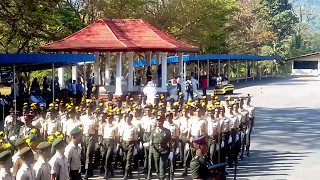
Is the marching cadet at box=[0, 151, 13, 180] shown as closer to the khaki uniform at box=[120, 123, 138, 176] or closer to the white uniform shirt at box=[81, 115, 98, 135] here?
the khaki uniform at box=[120, 123, 138, 176]

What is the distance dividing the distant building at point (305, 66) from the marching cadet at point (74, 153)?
63.4 meters

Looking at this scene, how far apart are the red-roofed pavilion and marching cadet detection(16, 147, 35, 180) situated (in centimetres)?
1693

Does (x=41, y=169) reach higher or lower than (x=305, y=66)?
lower

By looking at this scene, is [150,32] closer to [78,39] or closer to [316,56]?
[78,39]

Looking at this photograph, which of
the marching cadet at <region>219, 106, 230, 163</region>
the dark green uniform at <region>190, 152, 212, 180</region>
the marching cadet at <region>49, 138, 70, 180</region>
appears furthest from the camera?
the marching cadet at <region>219, 106, 230, 163</region>

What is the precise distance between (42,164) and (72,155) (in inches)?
62.1

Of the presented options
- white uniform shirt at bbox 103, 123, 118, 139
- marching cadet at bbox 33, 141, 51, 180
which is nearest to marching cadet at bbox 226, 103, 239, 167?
white uniform shirt at bbox 103, 123, 118, 139

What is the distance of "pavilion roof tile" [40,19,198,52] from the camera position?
2400 centimetres

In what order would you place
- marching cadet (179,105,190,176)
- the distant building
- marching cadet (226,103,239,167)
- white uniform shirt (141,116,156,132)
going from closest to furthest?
1. white uniform shirt (141,116,156,132)
2. marching cadet (179,105,190,176)
3. marching cadet (226,103,239,167)
4. the distant building

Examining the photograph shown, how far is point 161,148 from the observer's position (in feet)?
35.5

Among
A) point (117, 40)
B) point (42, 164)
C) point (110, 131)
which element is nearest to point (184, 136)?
point (110, 131)

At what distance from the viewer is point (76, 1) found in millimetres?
34812

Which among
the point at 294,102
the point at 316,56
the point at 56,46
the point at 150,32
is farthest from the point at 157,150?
the point at 316,56

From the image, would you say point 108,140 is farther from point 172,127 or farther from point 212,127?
point 212,127
